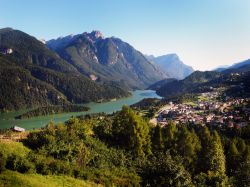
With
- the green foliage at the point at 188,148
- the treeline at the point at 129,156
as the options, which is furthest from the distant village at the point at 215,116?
the treeline at the point at 129,156

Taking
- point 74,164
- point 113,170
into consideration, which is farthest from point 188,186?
point 74,164

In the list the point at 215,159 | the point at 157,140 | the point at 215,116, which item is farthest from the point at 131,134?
the point at 215,116

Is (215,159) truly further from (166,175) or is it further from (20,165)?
(20,165)

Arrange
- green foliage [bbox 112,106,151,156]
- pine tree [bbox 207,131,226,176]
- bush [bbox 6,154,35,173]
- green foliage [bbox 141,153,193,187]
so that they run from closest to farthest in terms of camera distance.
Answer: bush [bbox 6,154,35,173] → green foliage [bbox 141,153,193,187] → pine tree [bbox 207,131,226,176] → green foliage [bbox 112,106,151,156]

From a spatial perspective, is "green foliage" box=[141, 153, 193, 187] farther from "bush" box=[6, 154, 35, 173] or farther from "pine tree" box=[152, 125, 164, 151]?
"pine tree" box=[152, 125, 164, 151]

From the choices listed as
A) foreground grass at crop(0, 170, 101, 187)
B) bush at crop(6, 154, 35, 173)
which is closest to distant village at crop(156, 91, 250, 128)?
foreground grass at crop(0, 170, 101, 187)

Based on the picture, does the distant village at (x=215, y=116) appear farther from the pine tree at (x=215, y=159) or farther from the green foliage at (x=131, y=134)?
the pine tree at (x=215, y=159)
